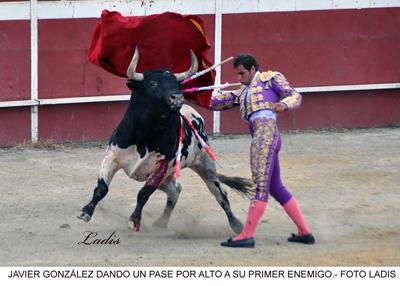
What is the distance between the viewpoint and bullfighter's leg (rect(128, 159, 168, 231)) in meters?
8.12

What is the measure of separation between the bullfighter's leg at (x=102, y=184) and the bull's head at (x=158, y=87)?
46 centimetres

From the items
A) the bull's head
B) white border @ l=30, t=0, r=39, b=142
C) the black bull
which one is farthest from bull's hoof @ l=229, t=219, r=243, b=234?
white border @ l=30, t=0, r=39, b=142

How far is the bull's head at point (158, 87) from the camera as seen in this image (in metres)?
7.88

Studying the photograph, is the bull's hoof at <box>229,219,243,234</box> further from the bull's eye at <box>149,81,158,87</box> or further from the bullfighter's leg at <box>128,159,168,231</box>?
the bull's eye at <box>149,81,158,87</box>

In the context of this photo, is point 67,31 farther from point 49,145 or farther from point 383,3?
point 383,3

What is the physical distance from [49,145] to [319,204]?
2.80 meters

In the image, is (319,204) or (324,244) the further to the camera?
(319,204)

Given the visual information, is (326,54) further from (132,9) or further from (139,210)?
(139,210)

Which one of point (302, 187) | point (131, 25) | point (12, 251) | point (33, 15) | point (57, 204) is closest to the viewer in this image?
point (12, 251)

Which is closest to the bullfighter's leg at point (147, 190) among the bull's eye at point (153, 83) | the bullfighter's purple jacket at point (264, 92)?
the bull's eye at point (153, 83)

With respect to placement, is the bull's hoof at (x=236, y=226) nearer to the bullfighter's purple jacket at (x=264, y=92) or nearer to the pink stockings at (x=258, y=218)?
the pink stockings at (x=258, y=218)

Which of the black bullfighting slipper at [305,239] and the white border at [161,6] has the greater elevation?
the white border at [161,6]

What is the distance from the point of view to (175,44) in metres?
8.48

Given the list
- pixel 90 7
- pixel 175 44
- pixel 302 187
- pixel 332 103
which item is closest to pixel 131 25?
pixel 175 44
